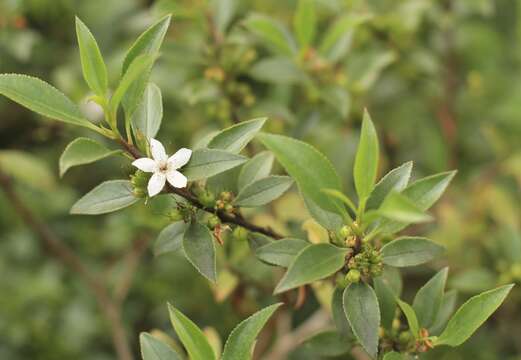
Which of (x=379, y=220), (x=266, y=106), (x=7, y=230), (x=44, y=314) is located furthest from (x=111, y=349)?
(x=379, y=220)

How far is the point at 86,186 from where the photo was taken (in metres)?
2.67

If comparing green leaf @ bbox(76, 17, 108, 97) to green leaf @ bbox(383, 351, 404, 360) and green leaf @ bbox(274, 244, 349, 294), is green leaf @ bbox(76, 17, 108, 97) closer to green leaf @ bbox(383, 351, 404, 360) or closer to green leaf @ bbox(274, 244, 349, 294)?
green leaf @ bbox(274, 244, 349, 294)

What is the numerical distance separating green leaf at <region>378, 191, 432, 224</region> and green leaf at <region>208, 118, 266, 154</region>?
31 cm

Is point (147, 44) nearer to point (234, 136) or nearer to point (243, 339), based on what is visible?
point (234, 136)

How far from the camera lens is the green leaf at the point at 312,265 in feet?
3.49

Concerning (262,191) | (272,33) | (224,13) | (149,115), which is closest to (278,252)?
(262,191)

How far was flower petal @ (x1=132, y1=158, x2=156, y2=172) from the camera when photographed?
1.09 m

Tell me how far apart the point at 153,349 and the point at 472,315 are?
1.76 ft

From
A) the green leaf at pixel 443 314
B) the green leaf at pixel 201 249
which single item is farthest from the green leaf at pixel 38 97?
the green leaf at pixel 443 314

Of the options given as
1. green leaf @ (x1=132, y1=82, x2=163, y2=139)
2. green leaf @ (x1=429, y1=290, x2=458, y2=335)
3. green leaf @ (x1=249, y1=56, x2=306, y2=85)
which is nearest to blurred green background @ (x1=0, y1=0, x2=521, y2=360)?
green leaf @ (x1=249, y1=56, x2=306, y2=85)

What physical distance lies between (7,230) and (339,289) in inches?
68.6

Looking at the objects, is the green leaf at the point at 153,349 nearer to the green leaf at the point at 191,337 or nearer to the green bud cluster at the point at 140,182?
the green leaf at the point at 191,337

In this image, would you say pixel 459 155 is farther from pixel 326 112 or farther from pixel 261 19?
pixel 261 19

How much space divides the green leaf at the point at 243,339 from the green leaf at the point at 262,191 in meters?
0.21
